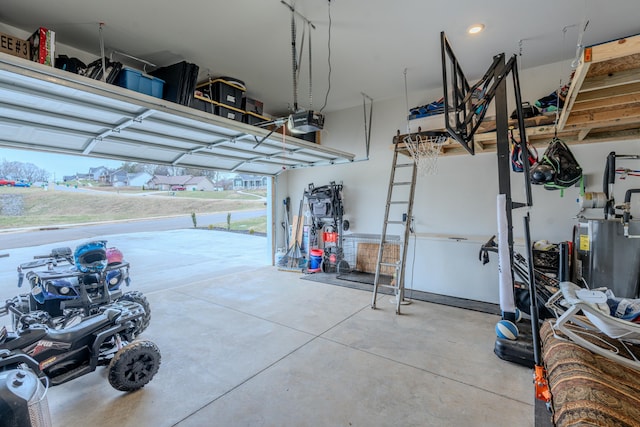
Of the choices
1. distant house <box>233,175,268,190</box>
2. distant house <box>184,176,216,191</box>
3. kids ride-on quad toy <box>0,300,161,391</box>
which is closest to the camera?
kids ride-on quad toy <box>0,300,161,391</box>

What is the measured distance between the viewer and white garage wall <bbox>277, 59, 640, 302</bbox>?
400 cm

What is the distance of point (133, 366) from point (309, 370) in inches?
57.5

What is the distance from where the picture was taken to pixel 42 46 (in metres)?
2.47

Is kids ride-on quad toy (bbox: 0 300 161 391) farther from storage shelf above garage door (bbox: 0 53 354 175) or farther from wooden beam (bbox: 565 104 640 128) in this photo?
wooden beam (bbox: 565 104 640 128)

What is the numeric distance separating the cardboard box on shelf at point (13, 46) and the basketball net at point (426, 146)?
426 centimetres

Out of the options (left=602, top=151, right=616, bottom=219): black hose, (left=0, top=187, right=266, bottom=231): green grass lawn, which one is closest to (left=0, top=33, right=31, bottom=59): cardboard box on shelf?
(left=0, top=187, right=266, bottom=231): green grass lawn

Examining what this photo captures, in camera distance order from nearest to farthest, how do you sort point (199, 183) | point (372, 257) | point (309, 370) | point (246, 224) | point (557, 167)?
point (309, 370)
point (557, 167)
point (372, 257)
point (199, 183)
point (246, 224)

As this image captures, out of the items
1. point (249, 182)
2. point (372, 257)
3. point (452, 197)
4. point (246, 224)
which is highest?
point (249, 182)

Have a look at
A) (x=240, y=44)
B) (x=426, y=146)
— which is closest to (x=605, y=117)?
(x=426, y=146)

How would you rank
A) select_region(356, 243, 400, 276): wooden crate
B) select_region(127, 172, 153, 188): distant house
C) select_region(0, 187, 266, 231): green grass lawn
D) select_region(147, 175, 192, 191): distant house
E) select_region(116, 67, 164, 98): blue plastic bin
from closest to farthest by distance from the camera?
select_region(116, 67, 164, 98): blue plastic bin → select_region(0, 187, 266, 231): green grass lawn → select_region(356, 243, 400, 276): wooden crate → select_region(127, 172, 153, 188): distant house → select_region(147, 175, 192, 191): distant house

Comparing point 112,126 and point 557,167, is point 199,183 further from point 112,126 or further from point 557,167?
point 557,167

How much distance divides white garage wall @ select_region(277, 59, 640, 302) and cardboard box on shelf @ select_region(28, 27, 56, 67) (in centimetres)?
466

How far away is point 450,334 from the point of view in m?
3.30

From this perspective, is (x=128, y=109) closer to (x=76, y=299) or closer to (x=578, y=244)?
(x=76, y=299)
